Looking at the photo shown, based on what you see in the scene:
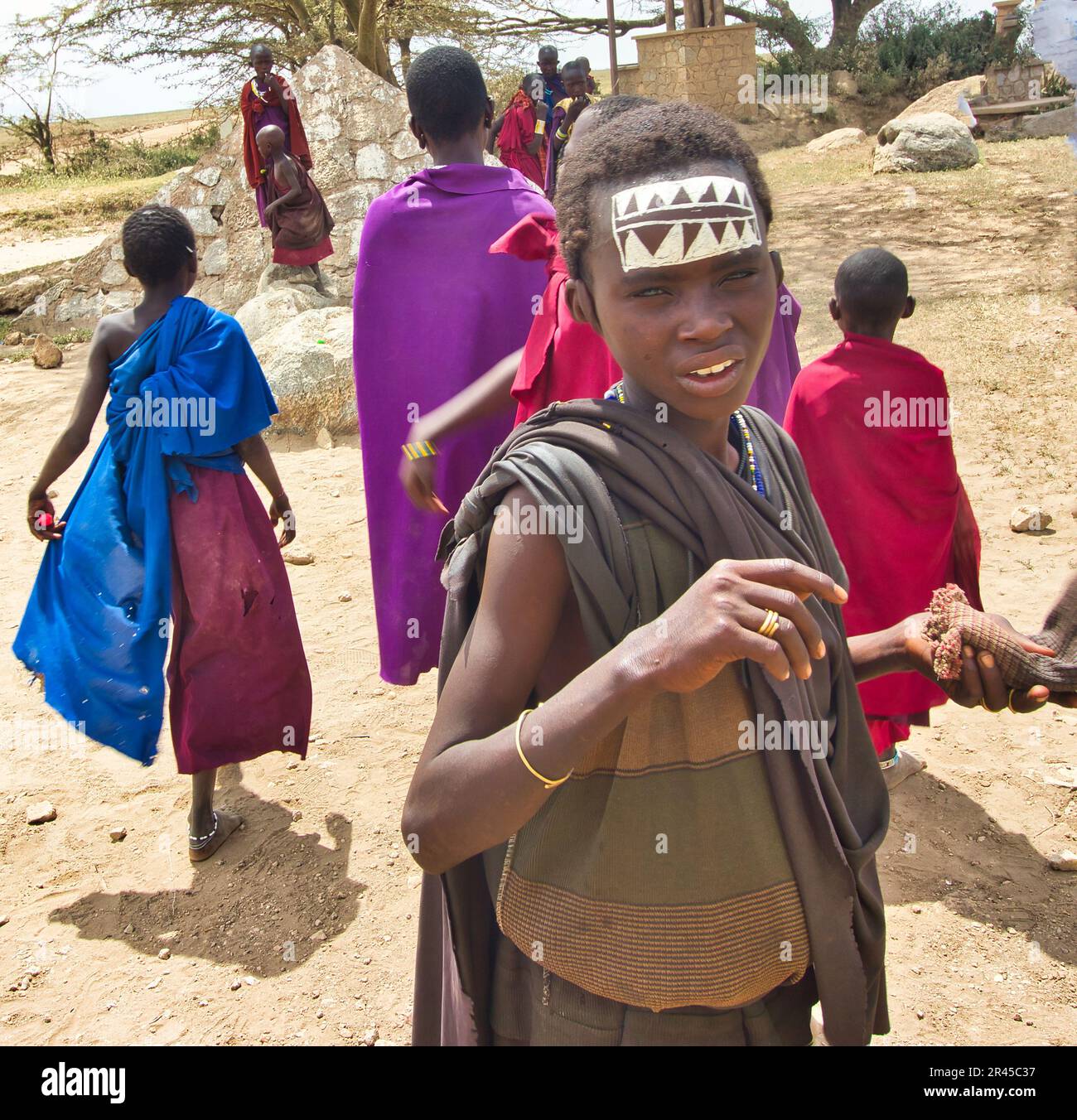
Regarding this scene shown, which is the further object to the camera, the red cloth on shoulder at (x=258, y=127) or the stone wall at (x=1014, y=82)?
the stone wall at (x=1014, y=82)

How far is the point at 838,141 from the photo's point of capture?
47.6 feet

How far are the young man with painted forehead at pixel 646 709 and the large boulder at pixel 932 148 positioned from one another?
12120 mm

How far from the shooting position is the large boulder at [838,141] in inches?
567

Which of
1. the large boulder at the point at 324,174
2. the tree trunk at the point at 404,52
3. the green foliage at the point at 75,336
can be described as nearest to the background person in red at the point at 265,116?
the large boulder at the point at 324,174

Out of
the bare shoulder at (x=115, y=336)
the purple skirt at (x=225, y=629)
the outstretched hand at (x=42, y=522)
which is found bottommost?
the purple skirt at (x=225, y=629)

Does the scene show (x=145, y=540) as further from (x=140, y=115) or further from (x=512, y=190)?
(x=140, y=115)

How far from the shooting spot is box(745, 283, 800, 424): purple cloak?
273cm

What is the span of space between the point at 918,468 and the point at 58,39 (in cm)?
1807

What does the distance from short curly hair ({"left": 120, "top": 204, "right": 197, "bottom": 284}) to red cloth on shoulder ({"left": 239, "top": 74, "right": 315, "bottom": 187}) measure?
19.9 feet

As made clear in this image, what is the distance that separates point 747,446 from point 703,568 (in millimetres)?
312

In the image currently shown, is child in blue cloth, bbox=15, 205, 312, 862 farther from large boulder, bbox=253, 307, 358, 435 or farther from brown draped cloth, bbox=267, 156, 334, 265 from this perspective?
brown draped cloth, bbox=267, 156, 334, 265

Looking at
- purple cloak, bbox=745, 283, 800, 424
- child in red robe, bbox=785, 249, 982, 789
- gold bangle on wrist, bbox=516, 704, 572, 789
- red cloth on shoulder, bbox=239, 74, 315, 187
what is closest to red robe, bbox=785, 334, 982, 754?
child in red robe, bbox=785, 249, 982, 789

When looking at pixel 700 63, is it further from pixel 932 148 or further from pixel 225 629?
pixel 225 629

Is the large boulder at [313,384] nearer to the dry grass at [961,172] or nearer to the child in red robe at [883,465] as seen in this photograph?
the child in red robe at [883,465]
